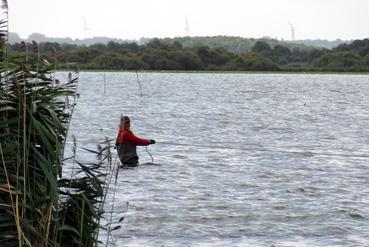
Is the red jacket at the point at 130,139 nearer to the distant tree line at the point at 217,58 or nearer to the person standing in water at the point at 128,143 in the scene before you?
the person standing in water at the point at 128,143

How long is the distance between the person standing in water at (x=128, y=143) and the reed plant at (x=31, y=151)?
12723mm

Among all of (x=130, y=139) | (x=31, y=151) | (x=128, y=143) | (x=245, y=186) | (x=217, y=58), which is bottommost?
(x=217, y=58)

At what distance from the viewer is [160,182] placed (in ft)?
76.3

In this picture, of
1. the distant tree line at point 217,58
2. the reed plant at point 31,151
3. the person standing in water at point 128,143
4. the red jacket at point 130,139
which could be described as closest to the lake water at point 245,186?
the person standing in water at point 128,143

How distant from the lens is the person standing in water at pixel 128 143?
2166 cm

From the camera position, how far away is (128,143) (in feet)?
74.6

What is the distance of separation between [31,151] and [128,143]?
49.6ft

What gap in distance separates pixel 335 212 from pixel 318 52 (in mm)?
168889

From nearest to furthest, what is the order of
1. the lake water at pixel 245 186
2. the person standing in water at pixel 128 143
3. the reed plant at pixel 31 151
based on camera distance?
the reed plant at pixel 31 151
the lake water at pixel 245 186
the person standing in water at pixel 128 143

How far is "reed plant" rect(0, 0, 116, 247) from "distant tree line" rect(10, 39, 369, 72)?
152 meters

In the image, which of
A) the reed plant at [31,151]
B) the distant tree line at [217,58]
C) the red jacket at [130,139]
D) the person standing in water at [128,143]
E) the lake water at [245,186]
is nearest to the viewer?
the reed plant at [31,151]

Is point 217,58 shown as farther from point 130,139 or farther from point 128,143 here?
point 130,139

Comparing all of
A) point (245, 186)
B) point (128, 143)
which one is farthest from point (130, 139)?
point (245, 186)

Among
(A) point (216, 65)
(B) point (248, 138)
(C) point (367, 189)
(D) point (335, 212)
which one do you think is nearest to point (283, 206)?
(D) point (335, 212)
